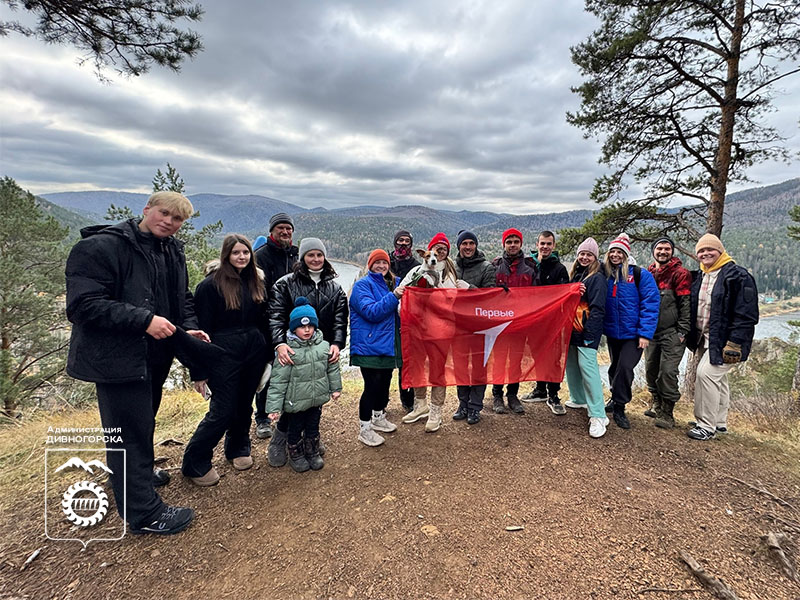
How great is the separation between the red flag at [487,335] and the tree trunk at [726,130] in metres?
4.39

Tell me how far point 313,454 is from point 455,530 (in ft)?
5.73

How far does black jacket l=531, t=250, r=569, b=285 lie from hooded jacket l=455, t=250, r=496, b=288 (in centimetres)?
79

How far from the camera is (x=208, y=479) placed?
3.45 m

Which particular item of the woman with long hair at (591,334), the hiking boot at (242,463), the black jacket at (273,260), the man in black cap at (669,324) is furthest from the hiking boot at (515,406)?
the black jacket at (273,260)

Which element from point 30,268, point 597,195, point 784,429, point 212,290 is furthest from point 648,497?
point 30,268

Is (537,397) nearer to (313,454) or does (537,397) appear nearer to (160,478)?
(313,454)

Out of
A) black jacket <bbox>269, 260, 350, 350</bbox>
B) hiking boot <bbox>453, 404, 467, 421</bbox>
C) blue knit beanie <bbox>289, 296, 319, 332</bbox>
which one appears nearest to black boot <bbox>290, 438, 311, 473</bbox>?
black jacket <bbox>269, 260, 350, 350</bbox>

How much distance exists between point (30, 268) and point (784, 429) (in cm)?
2182

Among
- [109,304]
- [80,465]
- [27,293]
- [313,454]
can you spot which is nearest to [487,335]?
[313,454]

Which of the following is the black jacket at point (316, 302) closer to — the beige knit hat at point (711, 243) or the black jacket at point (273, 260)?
the black jacket at point (273, 260)

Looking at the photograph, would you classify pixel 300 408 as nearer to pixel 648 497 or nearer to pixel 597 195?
pixel 648 497

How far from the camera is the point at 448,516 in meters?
3.01

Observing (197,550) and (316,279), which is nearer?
(197,550)

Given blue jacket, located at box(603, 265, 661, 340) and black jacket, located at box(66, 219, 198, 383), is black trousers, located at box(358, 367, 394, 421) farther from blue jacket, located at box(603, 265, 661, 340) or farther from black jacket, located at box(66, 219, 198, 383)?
blue jacket, located at box(603, 265, 661, 340)
